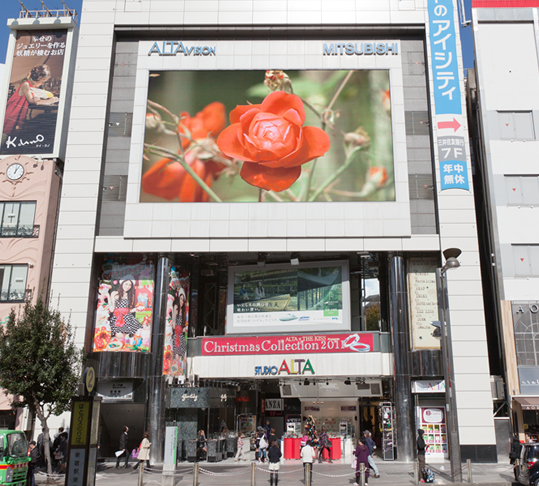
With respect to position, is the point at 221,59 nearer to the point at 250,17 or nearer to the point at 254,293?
the point at 250,17

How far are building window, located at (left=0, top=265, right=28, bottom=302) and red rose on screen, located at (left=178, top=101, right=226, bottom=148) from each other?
11.7 meters

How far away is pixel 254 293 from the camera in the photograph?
3309 centimetres

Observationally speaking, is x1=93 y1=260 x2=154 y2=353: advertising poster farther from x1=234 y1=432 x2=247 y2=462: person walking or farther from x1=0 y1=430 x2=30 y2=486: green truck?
x1=0 y1=430 x2=30 y2=486: green truck

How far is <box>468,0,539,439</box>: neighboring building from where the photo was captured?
3092 centimetres

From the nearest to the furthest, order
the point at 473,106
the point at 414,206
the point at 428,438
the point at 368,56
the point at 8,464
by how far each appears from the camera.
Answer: the point at 8,464
the point at 428,438
the point at 414,206
the point at 368,56
the point at 473,106

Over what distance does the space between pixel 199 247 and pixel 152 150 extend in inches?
262

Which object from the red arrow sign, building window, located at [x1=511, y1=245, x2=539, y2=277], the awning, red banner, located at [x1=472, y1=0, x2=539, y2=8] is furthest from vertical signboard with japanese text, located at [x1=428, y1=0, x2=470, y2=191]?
the awning

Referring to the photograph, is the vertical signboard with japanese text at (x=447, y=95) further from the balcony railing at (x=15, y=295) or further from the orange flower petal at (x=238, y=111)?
the balcony railing at (x=15, y=295)

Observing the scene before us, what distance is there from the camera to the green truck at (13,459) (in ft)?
58.1

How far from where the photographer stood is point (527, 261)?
32.3 meters

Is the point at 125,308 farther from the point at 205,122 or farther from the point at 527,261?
the point at 527,261

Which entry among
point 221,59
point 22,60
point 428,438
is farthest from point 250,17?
point 428,438

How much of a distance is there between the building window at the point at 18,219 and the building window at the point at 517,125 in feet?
93.4

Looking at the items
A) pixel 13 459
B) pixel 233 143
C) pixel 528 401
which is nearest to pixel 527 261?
pixel 528 401
